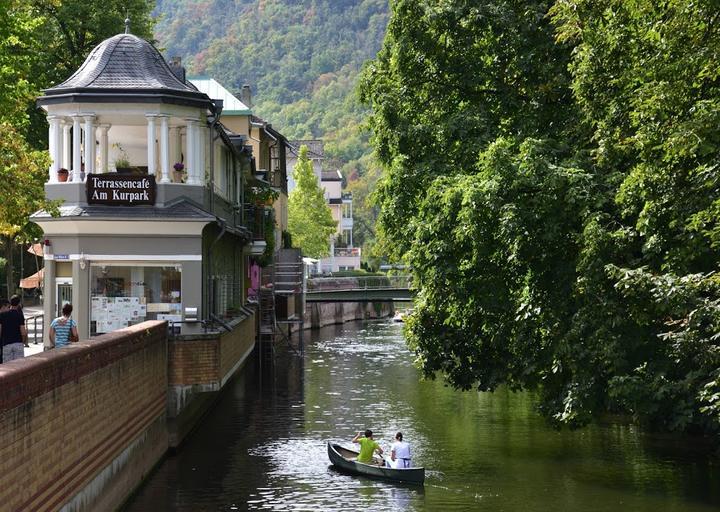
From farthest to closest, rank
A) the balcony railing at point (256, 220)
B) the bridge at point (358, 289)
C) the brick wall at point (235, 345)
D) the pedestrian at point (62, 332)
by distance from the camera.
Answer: the bridge at point (358, 289)
the balcony railing at point (256, 220)
the brick wall at point (235, 345)
the pedestrian at point (62, 332)

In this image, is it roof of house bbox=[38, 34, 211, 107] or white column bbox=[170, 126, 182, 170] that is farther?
white column bbox=[170, 126, 182, 170]

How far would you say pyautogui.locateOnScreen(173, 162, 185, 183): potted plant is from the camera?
30344 mm

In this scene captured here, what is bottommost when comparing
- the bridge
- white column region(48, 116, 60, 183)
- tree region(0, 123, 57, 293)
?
the bridge

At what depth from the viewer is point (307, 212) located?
11019cm

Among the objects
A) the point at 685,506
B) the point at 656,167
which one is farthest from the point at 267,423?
the point at 656,167

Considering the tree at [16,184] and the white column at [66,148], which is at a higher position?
the white column at [66,148]

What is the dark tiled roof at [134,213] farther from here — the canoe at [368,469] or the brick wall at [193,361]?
the canoe at [368,469]

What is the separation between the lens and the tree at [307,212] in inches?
4286

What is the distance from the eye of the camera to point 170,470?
86.9 ft

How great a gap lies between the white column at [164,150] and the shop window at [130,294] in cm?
231

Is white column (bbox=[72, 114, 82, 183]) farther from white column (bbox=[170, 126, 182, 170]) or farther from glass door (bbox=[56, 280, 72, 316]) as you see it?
glass door (bbox=[56, 280, 72, 316])

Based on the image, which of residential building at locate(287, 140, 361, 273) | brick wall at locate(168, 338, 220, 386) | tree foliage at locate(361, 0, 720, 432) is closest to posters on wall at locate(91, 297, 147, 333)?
brick wall at locate(168, 338, 220, 386)

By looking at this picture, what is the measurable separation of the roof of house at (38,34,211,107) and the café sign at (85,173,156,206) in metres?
1.88

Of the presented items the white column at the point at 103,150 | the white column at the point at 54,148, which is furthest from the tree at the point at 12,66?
the white column at the point at 103,150
